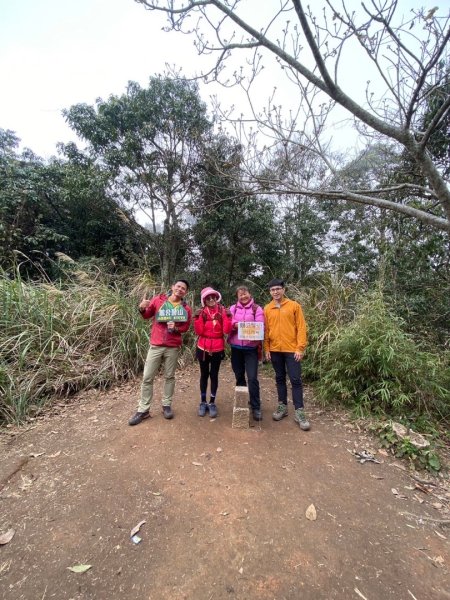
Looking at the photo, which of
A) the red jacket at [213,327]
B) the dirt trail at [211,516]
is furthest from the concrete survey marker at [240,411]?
the red jacket at [213,327]

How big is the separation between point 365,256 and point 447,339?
2.82m

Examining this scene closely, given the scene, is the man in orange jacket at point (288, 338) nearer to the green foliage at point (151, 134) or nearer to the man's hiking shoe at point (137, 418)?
the man's hiking shoe at point (137, 418)

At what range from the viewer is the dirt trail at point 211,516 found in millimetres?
1583

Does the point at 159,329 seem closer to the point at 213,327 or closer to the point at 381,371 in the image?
the point at 213,327

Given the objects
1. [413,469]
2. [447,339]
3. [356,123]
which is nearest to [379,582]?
[413,469]

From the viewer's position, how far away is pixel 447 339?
4422 mm

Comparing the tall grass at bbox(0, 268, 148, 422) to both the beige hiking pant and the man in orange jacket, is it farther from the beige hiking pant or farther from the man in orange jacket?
the man in orange jacket

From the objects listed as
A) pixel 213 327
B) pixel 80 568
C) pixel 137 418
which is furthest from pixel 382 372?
pixel 80 568

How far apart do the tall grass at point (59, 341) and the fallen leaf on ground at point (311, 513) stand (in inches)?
120

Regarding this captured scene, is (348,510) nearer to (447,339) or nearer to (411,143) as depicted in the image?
(411,143)

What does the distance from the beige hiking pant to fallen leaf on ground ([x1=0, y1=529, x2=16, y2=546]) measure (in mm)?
1385

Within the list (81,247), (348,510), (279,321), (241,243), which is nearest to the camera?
(348,510)

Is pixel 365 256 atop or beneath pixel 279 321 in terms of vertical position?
atop

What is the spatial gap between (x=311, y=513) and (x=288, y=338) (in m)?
1.56
